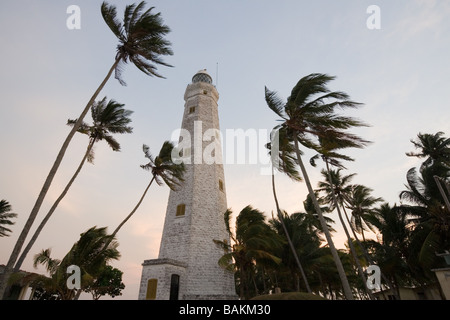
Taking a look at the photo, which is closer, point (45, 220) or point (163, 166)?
point (45, 220)

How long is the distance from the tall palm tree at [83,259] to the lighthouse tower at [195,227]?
12.2 feet

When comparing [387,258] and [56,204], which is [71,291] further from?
[387,258]

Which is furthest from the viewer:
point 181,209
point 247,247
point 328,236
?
point 181,209

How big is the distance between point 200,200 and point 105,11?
13.3 m

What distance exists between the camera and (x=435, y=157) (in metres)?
21.6

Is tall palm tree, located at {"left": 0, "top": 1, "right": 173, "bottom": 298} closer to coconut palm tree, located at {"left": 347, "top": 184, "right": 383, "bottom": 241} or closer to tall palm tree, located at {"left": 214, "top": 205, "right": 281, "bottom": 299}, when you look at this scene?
tall palm tree, located at {"left": 214, "top": 205, "right": 281, "bottom": 299}

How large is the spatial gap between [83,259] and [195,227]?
24.8ft

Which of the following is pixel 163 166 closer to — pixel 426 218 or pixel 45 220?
pixel 45 220

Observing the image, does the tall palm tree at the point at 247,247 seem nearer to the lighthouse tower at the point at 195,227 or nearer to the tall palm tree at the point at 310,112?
the lighthouse tower at the point at 195,227

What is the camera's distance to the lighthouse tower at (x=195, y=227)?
50.5ft

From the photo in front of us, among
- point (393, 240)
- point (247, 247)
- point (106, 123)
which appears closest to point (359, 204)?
point (393, 240)

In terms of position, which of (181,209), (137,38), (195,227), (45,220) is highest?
(137,38)

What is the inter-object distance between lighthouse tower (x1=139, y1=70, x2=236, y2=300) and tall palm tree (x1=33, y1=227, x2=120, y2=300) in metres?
3.73

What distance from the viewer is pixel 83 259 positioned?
1209 cm
